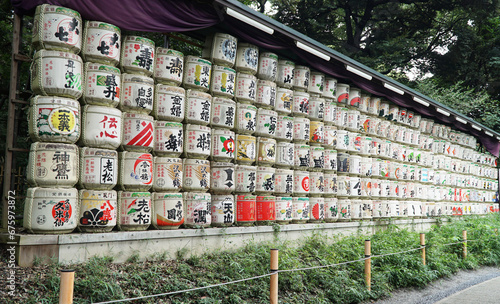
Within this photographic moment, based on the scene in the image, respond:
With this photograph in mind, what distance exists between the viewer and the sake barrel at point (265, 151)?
8.41m

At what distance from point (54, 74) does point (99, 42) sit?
2.82ft

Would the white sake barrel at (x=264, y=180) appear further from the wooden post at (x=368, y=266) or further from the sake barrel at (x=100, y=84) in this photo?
the sake barrel at (x=100, y=84)

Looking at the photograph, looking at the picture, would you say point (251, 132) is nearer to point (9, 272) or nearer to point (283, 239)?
point (283, 239)

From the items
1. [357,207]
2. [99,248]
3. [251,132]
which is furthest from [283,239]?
[99,248]

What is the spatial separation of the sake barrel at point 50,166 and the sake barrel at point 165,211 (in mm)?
1434

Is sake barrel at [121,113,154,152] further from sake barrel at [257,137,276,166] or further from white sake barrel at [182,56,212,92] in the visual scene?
sake barrel at [257,137,276,166]

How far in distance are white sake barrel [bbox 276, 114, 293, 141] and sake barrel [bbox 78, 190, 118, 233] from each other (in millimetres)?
3960

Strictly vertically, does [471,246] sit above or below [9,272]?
below

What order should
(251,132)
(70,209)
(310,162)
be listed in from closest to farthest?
(70,209)
(251,132)
(310,162)

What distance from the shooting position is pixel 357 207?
10711 millimetres

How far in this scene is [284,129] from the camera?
29.2 ft

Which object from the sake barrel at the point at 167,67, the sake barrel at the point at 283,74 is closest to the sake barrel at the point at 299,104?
the sake barrel at the point at 283,74

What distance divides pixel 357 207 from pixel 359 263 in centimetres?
242

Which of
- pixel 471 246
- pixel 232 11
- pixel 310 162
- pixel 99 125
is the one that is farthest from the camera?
pixel 471 246
